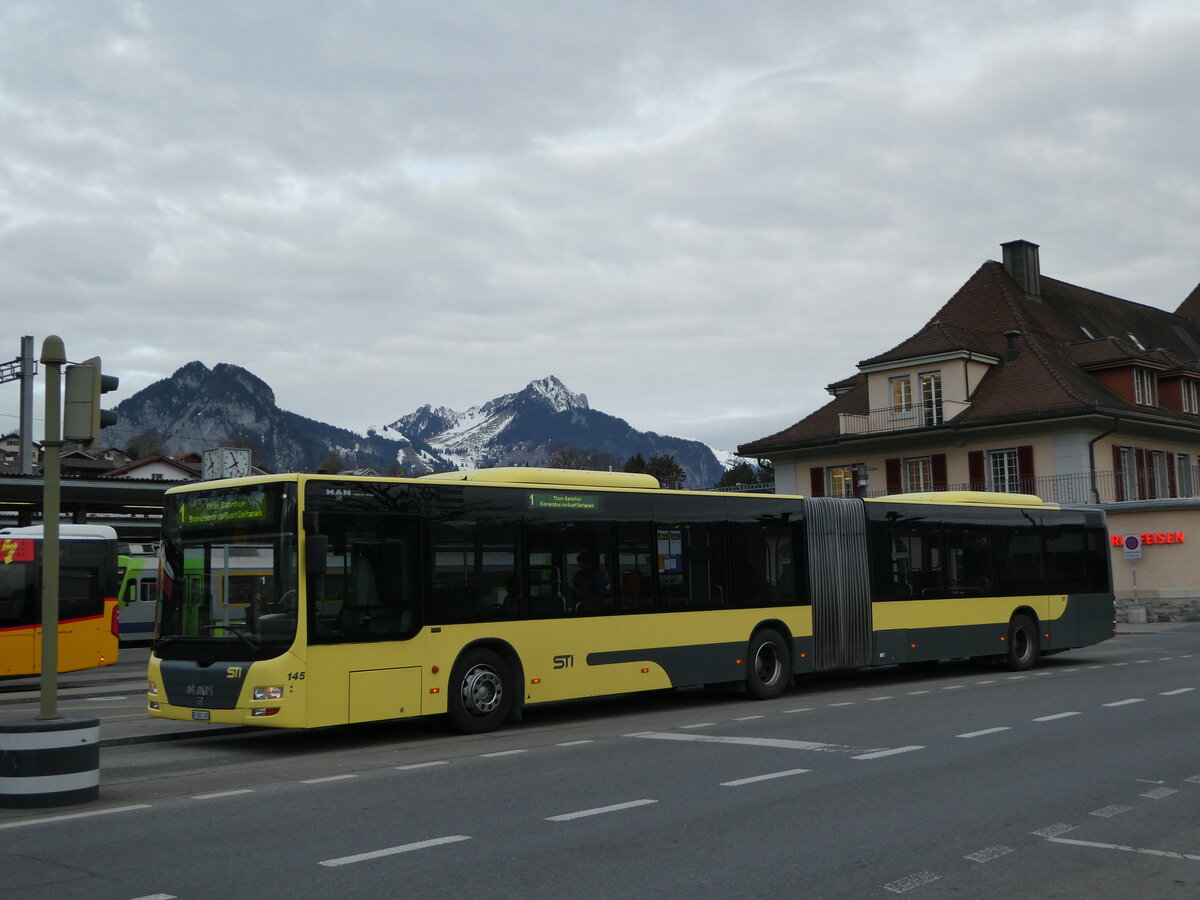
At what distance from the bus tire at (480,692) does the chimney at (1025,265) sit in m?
46.2

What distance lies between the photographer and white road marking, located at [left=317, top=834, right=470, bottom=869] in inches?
299

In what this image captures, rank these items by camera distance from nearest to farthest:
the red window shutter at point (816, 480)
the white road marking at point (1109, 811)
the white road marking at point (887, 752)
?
the white road marking at point (1109, 811) < the white road marking at point (887, 752) < the red window shutter at point (816, 480)

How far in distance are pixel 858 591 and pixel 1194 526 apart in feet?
85.5

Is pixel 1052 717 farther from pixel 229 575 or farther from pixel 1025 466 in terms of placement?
pixel 1025 466

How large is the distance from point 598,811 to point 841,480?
4513cm

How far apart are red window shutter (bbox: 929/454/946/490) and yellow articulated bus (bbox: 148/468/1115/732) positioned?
2875cm

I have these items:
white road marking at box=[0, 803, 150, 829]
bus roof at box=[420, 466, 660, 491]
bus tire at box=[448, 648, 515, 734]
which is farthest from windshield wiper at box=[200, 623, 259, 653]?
white road marking at box=[0, 803, 150, 829]

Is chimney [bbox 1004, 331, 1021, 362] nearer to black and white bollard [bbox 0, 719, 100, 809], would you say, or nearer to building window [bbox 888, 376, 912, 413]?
building window [bbox 888, 376, 912, 413]

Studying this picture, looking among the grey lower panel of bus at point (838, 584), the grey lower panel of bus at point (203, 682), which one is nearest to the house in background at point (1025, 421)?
the grey lower panel of bus at point (838, 584)

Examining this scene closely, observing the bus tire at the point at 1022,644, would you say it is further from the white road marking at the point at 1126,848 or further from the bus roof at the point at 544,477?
the white road marking at the point at 1126,848

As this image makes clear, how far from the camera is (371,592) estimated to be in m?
13.3

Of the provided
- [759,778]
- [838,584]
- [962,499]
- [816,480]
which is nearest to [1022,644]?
[962,499]

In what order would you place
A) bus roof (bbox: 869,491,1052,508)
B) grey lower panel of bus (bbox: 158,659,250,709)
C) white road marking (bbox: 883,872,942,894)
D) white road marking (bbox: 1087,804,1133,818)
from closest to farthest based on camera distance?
white road marking (bbox: 883,872,942,894) < white road marking (bbox: 1087,804,1133,818) < grey lower panel of bus (bbox: 158,659,250,709) < bus roof (bbox: 869,491,1052,508)

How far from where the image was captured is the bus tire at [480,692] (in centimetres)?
1396
